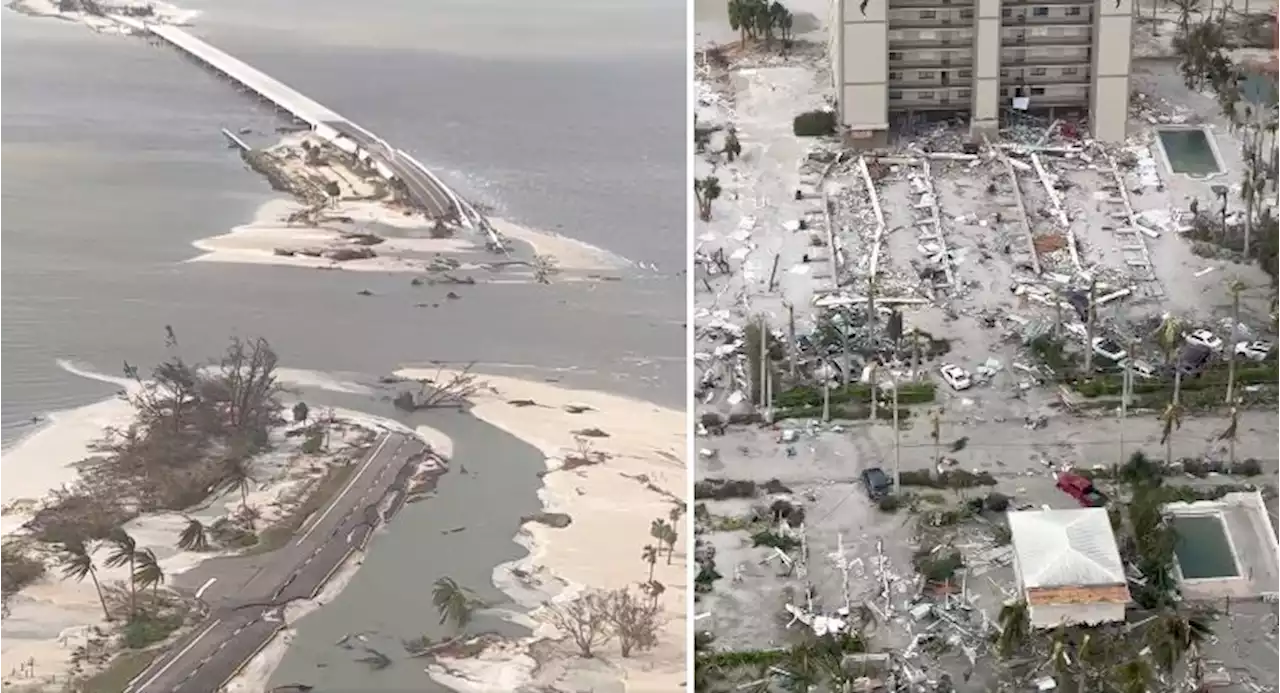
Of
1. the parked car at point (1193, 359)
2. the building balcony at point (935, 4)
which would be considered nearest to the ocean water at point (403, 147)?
the parked car at point (1193, 359)

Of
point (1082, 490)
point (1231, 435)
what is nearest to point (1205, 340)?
point (1231, 435)

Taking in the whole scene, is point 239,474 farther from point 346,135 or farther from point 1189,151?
point 1189,151

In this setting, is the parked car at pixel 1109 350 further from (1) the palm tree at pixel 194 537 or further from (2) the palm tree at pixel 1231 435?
(1) the palm tree at pixel 194 537

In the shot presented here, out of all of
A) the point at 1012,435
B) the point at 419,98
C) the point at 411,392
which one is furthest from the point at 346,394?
the point at 1012,435

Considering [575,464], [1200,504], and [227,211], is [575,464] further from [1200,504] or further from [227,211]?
[1200,504]

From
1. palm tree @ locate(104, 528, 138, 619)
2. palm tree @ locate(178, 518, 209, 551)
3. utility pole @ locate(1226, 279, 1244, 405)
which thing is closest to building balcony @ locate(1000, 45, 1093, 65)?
utility pole @ locate(1226, 279, 1244, 405)

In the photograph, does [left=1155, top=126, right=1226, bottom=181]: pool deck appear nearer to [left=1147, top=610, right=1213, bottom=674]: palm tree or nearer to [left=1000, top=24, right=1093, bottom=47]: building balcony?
[left=1000, top=24, right=1093, bottom=47]: building balcony
